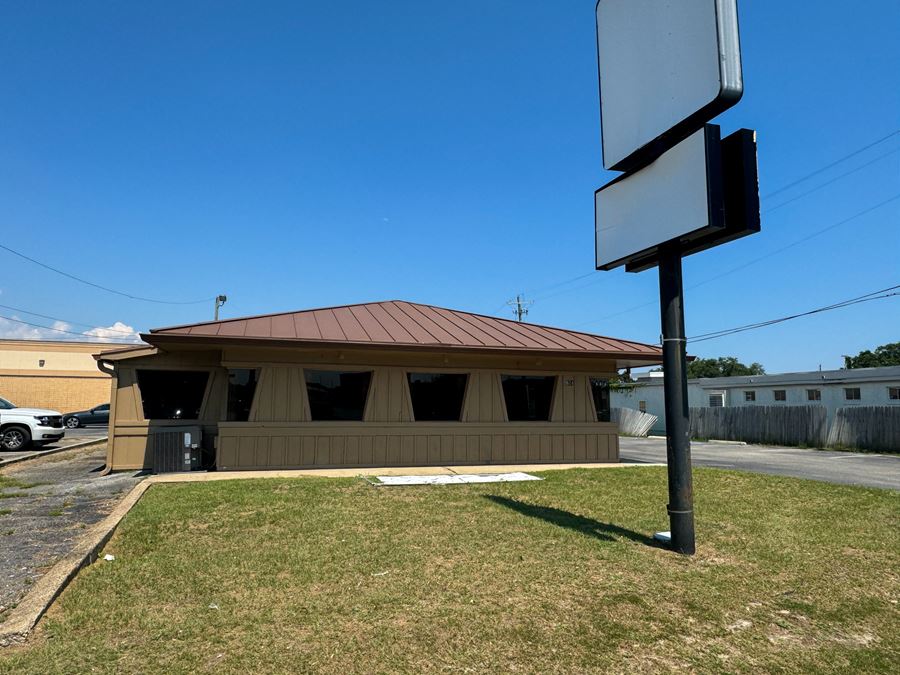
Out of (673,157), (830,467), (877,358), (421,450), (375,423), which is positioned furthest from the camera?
(877,358)

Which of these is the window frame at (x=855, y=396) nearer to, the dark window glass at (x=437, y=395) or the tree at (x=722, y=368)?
the dark window glass at (x=437, y=395)

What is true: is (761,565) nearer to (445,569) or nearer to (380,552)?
(445,569)

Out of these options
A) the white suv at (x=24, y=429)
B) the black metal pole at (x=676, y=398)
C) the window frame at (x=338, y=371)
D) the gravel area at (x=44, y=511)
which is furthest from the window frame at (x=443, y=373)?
the white suv at (x=24, y=429)

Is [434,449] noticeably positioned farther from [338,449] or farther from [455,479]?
[455,479]

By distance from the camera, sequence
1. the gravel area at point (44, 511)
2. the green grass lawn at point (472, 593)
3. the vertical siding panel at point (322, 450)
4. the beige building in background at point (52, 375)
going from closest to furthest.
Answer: the green grass lawn at point (472, 593) < the gravel area at point (44, 511) < the vertical siding panel at point (322, 450) < the beige building in background at point (52, 375)

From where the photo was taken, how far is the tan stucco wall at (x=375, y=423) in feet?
37.8

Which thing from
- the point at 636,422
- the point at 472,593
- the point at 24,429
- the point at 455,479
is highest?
the point at 24,429

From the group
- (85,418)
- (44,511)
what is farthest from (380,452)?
(85,418)

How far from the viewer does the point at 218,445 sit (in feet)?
36.9

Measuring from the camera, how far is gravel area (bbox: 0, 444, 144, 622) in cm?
506

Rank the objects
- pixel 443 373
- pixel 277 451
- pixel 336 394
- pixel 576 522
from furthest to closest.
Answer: pixel 443 373, pixel 336 394, pixel 277 451, pixel 576 522

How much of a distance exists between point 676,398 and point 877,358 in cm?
8205

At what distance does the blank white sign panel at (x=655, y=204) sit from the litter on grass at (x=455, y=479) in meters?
4.56

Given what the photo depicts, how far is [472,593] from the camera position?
14.5ft
